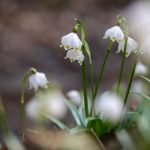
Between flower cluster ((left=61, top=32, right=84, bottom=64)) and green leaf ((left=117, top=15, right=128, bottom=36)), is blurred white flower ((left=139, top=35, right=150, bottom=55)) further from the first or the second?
flower cluster ((left=61, top=32, right=84, bottom=64))

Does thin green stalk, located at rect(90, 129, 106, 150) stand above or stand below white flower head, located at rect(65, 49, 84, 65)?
below

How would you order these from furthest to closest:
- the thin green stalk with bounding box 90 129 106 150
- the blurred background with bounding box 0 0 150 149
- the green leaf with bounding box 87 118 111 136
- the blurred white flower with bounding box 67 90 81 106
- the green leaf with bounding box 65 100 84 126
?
the blurred background with bounding box 0 0 150 149
the blurred white flower with bounding box 67 90 81 106
the green leaf with bounding box 65 100 84 126
the green leaf with bounding box 87 118 111 136
the thin green stalk with bounding box 90 129 106 150

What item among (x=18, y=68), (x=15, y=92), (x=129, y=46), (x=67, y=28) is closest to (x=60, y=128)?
(x=129, y=46)

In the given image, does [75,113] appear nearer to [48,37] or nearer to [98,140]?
[98,140]

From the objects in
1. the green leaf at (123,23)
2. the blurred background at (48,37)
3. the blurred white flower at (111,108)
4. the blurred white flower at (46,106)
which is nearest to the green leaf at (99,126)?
the blurred white flower at (111,108)

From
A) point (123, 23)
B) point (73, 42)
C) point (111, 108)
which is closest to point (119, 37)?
point (123, 23)

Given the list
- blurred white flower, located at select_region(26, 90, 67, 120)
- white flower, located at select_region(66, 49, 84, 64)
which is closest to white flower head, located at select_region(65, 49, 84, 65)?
white flower, located at select_region(66, 49, 84, 64)

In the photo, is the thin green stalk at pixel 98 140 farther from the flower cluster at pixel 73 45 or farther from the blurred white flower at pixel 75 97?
the blurred white flower at pixel 75 97
